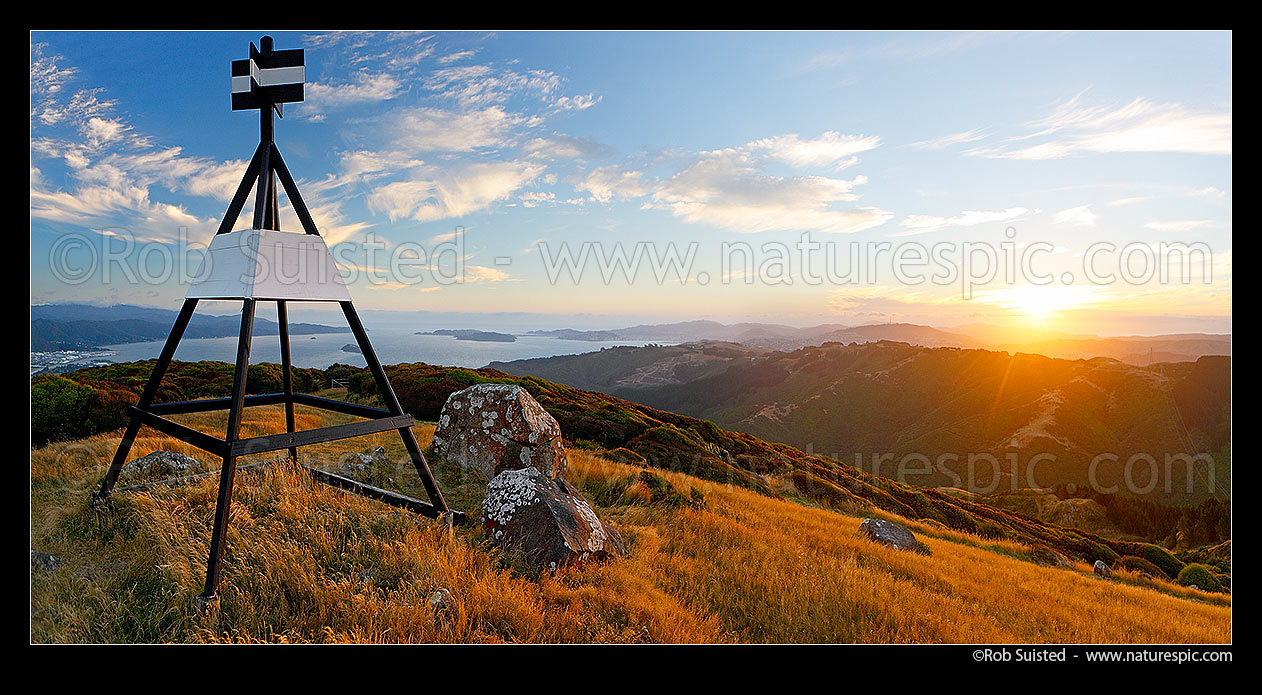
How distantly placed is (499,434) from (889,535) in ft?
27.4

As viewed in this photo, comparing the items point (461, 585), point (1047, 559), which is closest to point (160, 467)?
point (461, 585)

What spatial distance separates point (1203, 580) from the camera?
693 inches

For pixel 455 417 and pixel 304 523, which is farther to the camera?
pixel 455 417

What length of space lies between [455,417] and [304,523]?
4756mm

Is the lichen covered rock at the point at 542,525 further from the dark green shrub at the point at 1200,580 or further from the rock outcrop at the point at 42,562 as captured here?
the dark green shrub at the point at 1200,580

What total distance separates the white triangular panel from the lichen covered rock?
3106mm

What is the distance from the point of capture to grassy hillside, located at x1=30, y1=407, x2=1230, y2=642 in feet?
14.9

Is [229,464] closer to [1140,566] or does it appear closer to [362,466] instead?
[362,466]

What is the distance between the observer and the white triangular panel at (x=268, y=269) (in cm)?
550

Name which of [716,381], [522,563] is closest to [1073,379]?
[716,381]

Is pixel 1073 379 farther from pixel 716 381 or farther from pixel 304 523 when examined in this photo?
pixel 304 523

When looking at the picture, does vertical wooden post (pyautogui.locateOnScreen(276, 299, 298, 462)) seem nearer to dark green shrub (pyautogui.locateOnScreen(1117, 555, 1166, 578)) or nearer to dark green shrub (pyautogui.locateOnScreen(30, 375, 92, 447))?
dark green shrub (pyautogui.locateOnScreen(30, 375, 92, 447))

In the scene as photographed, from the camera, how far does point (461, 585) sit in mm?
4984

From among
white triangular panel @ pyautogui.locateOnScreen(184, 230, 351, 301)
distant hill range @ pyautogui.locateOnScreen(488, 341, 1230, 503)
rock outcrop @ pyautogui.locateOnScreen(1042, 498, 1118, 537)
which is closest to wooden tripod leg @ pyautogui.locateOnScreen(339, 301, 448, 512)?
white triangular panel @ pyautogui.locateOnScreen(184, 230, 351, 301)
